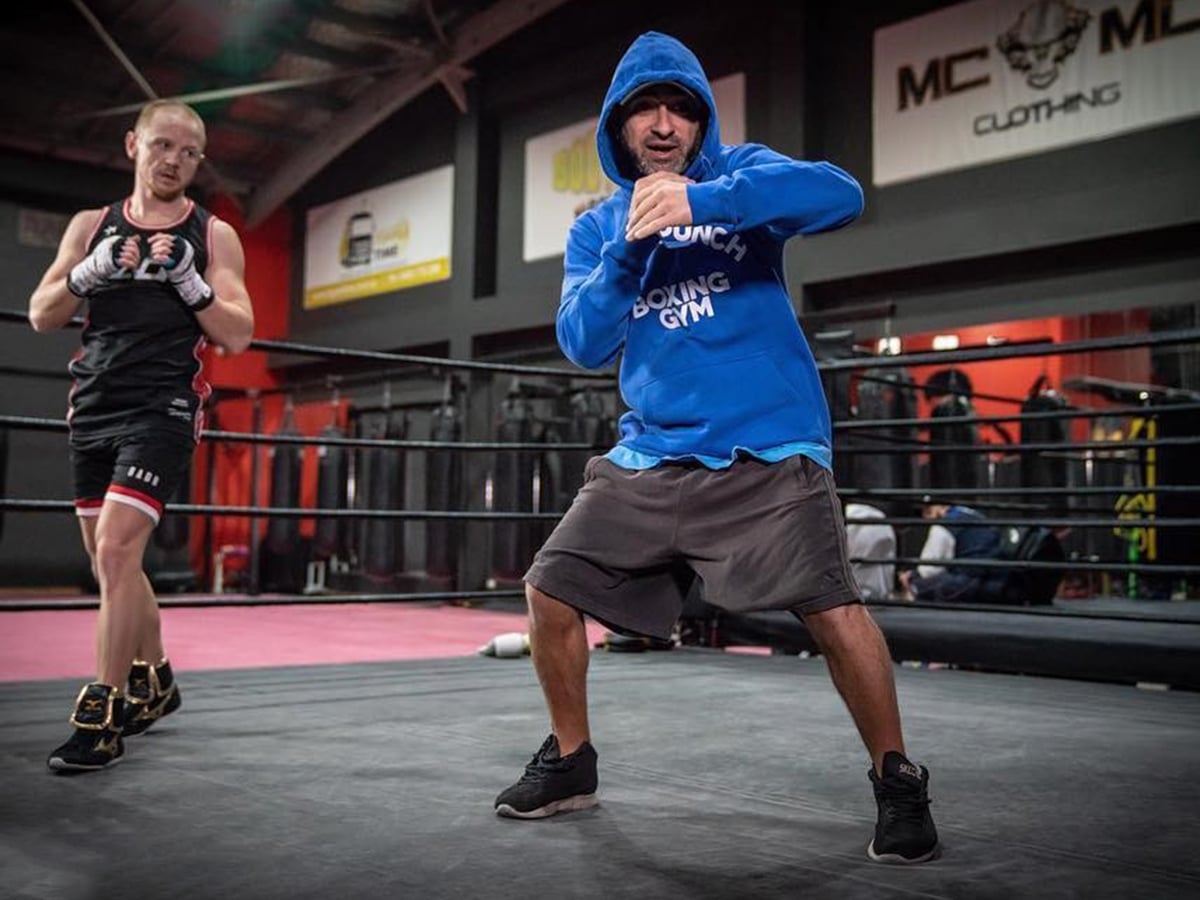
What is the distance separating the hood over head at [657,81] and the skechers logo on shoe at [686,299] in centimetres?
20

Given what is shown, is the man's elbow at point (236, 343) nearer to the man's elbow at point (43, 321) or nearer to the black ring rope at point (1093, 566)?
the man's elbow at point (43, 321)

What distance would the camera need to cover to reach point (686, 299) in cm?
180

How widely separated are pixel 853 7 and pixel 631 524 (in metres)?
6.80

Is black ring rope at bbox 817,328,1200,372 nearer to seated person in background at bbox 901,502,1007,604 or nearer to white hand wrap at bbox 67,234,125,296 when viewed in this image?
seated person in background at bbox 901,502,1007,604

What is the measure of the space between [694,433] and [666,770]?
696 millimetres

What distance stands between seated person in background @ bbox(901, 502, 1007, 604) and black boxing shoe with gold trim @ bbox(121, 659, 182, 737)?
3366mm

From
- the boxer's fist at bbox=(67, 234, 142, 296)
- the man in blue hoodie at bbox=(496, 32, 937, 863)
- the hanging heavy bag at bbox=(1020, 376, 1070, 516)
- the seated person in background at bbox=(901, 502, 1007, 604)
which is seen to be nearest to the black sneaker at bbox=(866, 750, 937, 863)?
the man in blue hoodie at bbox=(496, 32, 937, 863)

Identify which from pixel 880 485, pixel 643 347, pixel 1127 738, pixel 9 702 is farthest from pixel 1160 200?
pixel 9 702

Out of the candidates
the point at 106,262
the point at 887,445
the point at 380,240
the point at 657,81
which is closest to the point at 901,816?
the point at 657,81

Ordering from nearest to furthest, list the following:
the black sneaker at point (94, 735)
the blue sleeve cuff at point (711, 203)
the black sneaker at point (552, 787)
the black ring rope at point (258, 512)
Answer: the blue sleeve cuff at point (711, 203) → the black sneaker at point (552, 787) → the black sneaker at point (94, 735) → the black ring rope at point (258, 512)

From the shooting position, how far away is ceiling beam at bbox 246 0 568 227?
9.02m

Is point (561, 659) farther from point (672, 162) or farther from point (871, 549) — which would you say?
point (871, 549)

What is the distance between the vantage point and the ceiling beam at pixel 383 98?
29.6ft

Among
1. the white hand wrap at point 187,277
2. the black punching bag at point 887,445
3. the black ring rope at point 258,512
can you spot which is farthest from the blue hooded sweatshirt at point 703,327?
the black punching bag at point 887,445
